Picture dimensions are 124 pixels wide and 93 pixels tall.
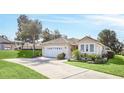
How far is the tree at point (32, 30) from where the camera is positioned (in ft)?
33.4

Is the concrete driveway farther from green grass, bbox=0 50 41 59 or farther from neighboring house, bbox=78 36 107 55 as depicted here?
neighboring house, bbox=78 36 107 55

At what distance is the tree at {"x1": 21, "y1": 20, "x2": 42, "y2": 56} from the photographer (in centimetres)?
1019

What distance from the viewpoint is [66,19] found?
9734 millimetres

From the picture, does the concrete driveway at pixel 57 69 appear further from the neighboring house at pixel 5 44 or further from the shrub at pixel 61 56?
the neighboring house at pixel 5 44

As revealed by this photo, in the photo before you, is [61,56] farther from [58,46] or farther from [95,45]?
[95,45]

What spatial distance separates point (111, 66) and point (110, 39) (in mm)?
938

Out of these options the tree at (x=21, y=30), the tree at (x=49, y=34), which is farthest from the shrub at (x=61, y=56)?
the tree at (x=21, y=30)

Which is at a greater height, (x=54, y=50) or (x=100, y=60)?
(x=54, y=50)

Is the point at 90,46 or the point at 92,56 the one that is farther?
the point at 90,46

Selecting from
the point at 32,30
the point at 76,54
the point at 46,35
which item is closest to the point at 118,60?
the point at 76,54

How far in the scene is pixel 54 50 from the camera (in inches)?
458
